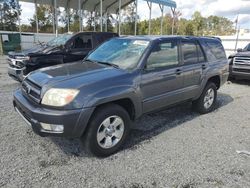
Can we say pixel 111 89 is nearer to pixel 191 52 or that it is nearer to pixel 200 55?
pixel 191 52

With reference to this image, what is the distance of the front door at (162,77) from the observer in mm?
4098

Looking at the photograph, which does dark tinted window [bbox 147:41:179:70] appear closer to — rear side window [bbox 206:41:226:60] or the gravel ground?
the gravel ground

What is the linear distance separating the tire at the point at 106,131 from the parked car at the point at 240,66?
711 centimetres

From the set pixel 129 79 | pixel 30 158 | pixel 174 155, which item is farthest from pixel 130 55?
pixel 30 158

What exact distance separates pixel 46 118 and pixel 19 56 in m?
4.77

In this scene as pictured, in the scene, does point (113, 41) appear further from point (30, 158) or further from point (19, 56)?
point (19, 56)

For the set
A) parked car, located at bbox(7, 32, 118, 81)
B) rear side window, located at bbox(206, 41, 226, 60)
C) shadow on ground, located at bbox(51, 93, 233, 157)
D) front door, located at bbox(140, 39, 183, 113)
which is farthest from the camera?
parked car, located at bbox(7, 32, 118, 81)

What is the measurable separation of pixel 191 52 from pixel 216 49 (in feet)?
4.09

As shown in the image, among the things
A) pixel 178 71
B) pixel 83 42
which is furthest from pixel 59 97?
pixel 83 42

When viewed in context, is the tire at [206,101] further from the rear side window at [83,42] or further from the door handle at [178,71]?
the rear side window at [83,42]

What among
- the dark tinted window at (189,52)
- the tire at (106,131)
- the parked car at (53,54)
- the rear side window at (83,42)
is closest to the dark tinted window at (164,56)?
the dark tinted window at (189,52)

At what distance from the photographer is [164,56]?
4.49 meters

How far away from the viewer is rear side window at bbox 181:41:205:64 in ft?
16.3

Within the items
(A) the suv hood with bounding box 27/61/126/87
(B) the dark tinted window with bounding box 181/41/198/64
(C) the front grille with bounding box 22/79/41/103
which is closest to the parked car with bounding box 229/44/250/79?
(B) the dark tinted window with bounding box 181/41/198/64
